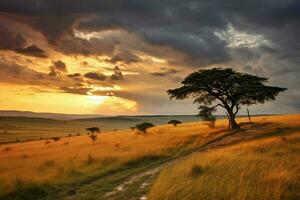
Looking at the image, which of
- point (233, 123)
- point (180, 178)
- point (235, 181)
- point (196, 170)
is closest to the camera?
point (235, 181)

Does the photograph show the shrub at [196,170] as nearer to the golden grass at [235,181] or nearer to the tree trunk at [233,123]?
the golden grass at [235,181]

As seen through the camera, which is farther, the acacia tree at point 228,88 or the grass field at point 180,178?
the acacia tree at point 228,88

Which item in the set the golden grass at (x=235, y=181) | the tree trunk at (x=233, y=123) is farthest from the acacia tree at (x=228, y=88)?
the golden grass at (x=235, y=181)

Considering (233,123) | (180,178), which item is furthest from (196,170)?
(233,123)

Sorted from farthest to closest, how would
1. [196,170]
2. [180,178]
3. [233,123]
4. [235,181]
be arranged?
[233,123]
[196,170]
[180,178]
[235,181]

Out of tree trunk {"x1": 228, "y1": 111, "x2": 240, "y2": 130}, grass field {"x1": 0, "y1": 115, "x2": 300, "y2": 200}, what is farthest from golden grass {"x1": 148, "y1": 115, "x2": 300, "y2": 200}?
tree trunk {"x1": 228, "y1": 111, "x2": 240, "y2": 130}

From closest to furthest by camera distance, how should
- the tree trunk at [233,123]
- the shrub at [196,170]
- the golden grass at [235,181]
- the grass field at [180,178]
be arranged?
the golden grass at [235,181] < the grass field at [180,178] < the shrub at [196,170] < the tree trunk at [233,123]

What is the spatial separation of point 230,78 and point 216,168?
1336 inches

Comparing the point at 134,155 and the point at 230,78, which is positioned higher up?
the point at 230,78

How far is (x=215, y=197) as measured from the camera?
46.5 ft

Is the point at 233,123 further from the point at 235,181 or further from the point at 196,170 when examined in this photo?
the point at 235,181

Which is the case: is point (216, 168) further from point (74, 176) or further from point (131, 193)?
point (74, 176)

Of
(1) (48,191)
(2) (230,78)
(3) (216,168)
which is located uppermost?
(2) (230,78)

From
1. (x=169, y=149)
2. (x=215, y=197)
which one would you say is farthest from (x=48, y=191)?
(x=169, y=149)
